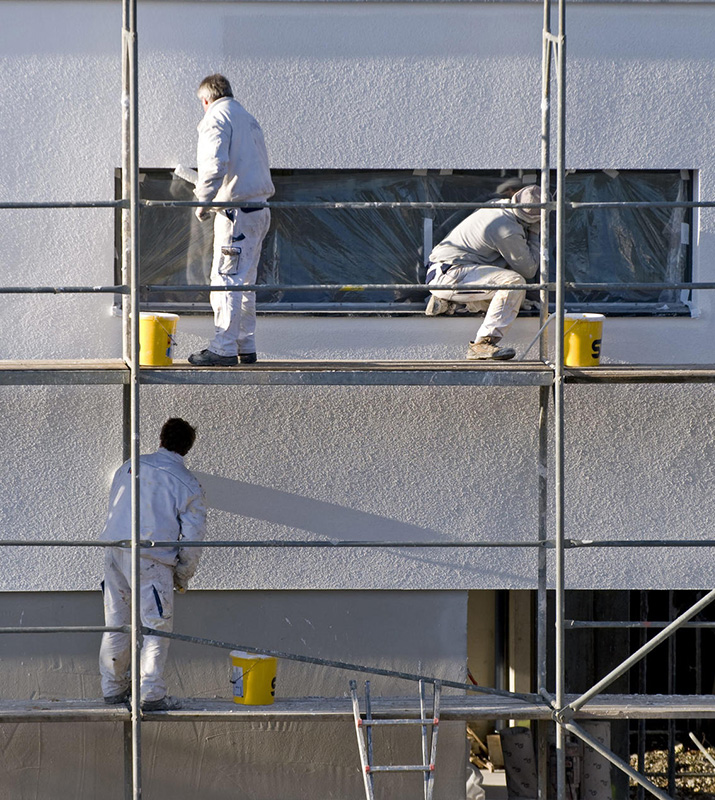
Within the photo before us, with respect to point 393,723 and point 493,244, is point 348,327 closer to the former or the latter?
point 493,244

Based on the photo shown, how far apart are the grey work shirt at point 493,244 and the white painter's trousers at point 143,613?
2.27 meters

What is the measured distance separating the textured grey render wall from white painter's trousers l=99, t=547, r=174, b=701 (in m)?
0.66

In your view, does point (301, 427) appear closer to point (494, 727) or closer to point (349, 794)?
point (349, 794)

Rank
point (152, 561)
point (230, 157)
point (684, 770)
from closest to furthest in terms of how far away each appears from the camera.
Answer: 1. point (152, 561)
2. point (230, 157)
3. point (684, 770)

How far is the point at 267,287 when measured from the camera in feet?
18.0

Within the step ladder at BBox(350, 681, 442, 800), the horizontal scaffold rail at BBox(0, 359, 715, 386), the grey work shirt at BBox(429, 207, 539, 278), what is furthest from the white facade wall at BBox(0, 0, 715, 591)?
the step ladder at BBox(350, 681, 442, 800)

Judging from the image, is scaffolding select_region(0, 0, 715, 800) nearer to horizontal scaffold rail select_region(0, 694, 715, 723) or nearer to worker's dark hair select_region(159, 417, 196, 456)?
horizontal scaffold rail select_region(0, 694, 715, 723)

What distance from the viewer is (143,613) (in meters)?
5.69

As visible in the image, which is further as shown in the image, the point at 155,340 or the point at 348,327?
the point at 348,327

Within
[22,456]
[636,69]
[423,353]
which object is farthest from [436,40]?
[22,456]

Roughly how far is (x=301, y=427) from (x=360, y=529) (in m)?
0.65

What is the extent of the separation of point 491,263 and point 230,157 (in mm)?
1557

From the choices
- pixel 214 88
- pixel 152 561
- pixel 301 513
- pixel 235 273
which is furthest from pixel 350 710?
pixel 214 88

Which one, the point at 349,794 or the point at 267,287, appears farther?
the point at 349,794
